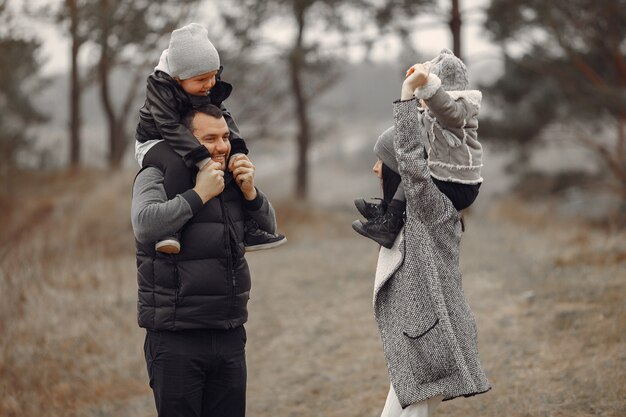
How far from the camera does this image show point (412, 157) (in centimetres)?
291

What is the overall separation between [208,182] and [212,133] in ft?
0.65

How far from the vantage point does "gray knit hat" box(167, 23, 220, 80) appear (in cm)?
284

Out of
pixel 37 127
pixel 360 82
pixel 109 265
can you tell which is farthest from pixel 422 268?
pixel 360 82

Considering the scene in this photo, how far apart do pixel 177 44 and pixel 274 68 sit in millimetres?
16646

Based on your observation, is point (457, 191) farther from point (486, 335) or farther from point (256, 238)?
point (486, 335)

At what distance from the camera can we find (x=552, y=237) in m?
10.6

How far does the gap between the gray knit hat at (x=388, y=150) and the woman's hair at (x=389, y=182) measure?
0.07ft

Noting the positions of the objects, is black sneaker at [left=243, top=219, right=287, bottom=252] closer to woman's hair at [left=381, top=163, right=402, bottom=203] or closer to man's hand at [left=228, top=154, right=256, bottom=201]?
man's hand at [left=228, top=154, right=256, bottom=201]

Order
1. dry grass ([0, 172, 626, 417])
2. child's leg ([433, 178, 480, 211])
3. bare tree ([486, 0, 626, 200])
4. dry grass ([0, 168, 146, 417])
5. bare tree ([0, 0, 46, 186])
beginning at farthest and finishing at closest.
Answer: bare tree ([486, 0, 626, 200])
bare tree ([0, 0, 46, 186])
dry grass ([0, 168, 146, 417])
dry grass ([0, 172, 626, 417])
child's leg ([433, 178, 480, 211])

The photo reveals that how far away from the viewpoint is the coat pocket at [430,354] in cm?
301

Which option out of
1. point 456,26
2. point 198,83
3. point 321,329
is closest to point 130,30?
point 456,26

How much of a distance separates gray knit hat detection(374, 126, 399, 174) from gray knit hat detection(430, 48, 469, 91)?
264 mm

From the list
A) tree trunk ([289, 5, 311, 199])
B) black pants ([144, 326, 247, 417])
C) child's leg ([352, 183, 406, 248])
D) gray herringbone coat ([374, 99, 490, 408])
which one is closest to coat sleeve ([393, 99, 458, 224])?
gray herringbone coat ([374, 99, 490, 408])

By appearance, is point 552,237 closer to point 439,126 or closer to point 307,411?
point 307,411
